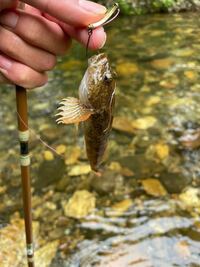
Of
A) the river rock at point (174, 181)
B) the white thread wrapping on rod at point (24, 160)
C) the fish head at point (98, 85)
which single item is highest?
the fish head at point (98, 85)

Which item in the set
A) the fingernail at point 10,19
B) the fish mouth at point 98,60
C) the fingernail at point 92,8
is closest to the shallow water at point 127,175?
the fish mouth at point 98,60

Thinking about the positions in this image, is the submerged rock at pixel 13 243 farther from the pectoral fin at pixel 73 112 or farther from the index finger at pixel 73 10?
the index finger at pixel 73 10

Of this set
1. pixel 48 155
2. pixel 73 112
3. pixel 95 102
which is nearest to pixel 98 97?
pixel 95 102

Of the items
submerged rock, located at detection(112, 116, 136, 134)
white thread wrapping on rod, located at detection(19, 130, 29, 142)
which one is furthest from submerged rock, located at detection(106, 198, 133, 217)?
white thread wrapping on rod, located at detection(19, 130, 29, 142)

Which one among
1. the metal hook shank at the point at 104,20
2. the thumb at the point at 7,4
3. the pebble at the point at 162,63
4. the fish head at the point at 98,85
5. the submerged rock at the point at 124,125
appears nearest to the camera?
the metal hook shank at the point at 104,20

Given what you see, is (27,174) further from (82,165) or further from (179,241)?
(82,165)

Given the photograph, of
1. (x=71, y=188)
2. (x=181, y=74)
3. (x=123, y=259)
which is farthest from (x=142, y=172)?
(x=181, y=74)

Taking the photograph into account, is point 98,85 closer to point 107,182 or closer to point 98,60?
point 98,60

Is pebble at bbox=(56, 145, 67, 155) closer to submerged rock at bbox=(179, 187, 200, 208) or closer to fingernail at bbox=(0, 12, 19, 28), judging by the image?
submerged rock at bbox=(179, 187, 200, 208)
